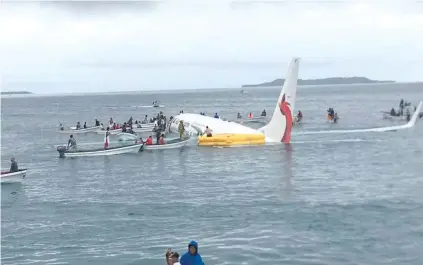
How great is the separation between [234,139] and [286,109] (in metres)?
6.19

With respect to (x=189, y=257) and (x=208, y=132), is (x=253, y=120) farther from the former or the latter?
(x=189, y=257)

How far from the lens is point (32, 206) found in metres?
30.6

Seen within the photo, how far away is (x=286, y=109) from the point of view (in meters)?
50.2

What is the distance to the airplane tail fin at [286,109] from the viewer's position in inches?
1981

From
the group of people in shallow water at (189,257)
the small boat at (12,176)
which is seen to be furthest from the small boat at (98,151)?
the group of people in shallow water at (189,257)

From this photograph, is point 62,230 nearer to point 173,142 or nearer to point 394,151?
point 173,142

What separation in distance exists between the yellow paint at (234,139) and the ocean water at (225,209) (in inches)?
177

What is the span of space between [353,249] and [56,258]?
11163mm

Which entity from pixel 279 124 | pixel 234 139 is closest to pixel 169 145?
pixel 234 139

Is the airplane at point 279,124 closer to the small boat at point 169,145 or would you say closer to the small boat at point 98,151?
the small boat at point 169,145

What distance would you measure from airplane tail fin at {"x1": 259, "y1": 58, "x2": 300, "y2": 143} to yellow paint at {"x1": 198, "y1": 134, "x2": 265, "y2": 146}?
59.2 inches

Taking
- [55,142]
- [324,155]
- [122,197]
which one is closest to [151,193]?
[122,197]

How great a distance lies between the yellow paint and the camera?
174 feet

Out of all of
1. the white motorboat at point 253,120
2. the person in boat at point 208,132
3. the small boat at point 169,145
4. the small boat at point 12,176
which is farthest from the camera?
the white motorboat at point 253,120
